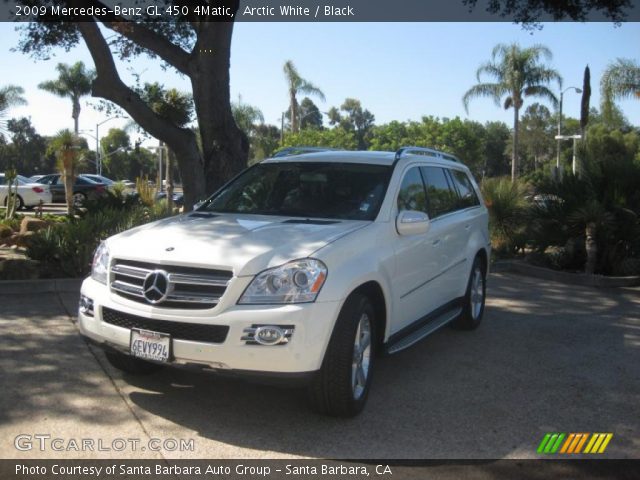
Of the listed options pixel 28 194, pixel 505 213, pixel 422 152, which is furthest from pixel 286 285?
pixel 28 194

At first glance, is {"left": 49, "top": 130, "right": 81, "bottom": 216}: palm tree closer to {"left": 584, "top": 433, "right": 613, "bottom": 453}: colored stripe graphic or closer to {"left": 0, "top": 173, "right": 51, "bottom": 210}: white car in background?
{"left": 0, "top": 173, "right": 51, "bottom": 210}: white car in background

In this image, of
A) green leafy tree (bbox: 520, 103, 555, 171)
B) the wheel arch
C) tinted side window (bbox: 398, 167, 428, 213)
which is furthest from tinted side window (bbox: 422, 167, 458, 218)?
green leafy tree (bbox: 520, 103, 555, 171)

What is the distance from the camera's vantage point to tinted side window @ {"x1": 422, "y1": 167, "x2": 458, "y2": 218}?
6.04 meters

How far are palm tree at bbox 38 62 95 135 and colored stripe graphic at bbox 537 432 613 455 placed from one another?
50.7 m

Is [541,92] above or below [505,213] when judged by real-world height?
above

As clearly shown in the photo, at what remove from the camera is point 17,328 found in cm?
650

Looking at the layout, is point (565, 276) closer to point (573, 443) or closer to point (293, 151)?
point (293, 151)

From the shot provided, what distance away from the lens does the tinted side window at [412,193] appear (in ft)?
17.8

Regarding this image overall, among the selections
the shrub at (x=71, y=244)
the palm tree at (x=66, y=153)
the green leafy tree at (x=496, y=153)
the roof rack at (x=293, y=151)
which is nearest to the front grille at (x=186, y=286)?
the roof rack at (x=293, y=151)

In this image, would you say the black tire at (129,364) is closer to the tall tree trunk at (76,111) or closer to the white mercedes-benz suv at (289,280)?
the white mercedes-benz suv at (289,280)

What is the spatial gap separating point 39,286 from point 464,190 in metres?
5.12

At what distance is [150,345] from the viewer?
13.7ft

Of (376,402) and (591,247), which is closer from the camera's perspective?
(376,402)

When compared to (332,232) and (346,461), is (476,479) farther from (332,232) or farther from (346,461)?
(332,232)
